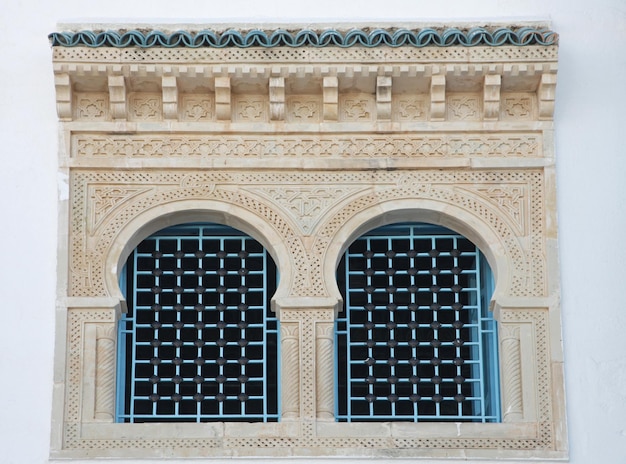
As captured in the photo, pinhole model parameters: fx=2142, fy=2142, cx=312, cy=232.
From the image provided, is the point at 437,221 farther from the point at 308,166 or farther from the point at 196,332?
the point at 196,332

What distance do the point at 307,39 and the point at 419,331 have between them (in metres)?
2.11

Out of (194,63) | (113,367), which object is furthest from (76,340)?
(194,63)

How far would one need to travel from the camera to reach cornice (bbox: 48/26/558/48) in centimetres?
1438

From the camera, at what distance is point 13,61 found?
14625 mm

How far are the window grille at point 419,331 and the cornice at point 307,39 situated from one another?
49.9 inches

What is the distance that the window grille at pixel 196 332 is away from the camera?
14.2 meters

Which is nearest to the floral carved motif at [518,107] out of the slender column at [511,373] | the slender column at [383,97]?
the slender column at [383,97]

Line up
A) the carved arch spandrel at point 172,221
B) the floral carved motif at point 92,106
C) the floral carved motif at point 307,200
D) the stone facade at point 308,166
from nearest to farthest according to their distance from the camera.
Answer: the stone facade at point 308,166 < the carved arch spandrel at point 172,221 < the floral carved motif at point 307,200 < the floral carved motif at point 92,106

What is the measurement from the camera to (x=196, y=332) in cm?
1433

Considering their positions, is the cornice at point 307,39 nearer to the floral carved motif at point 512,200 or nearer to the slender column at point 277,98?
the slender column at point 277,98

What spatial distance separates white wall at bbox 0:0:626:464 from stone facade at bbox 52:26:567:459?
0.13 meters

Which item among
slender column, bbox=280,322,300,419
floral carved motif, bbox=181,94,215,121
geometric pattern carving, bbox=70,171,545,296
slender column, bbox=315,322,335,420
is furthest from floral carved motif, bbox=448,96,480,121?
slender column, bbox=280,322,300,419

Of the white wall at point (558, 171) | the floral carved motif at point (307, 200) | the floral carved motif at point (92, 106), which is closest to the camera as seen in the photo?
the white wall at point (558, 171)

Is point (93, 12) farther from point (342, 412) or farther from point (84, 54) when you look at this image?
point (342, 412)
